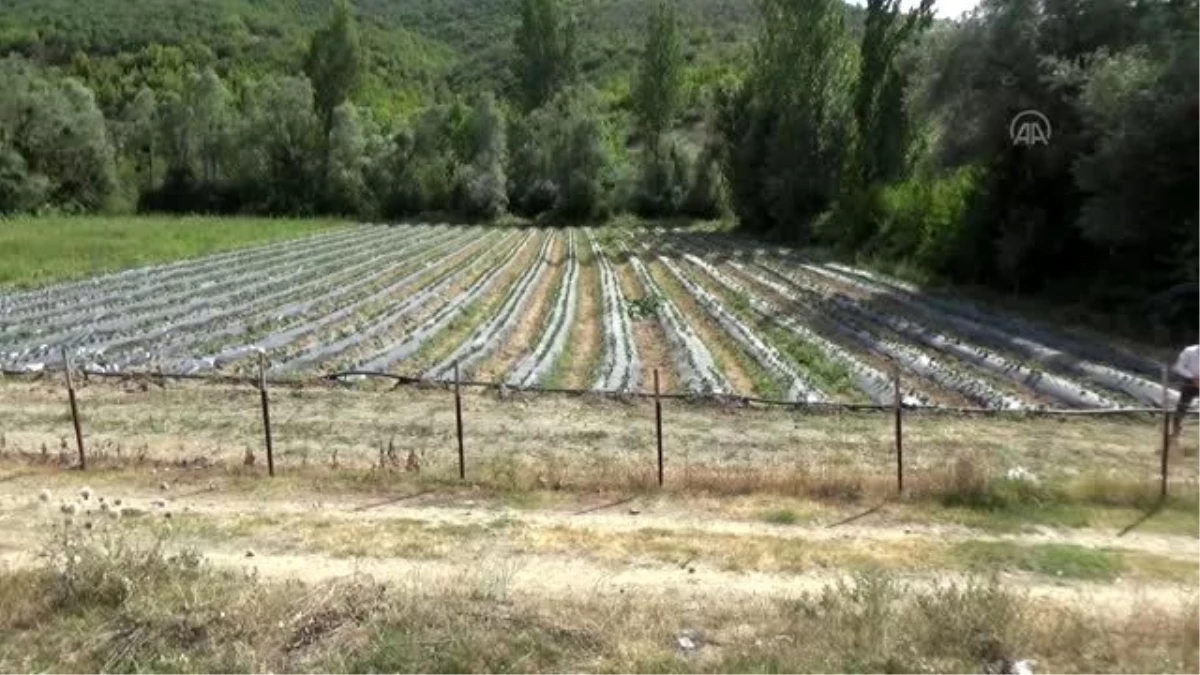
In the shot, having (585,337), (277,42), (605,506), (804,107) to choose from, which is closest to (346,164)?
(804,107)

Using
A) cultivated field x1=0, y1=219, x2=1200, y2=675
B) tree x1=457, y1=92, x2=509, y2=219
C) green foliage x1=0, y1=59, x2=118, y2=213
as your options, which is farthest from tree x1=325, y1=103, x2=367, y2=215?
cultivated field x1=0, y1=219, x2=1200, y2=675

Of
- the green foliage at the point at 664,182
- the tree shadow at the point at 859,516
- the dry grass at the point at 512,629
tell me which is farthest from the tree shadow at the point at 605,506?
the green foliage at the point at 664,182

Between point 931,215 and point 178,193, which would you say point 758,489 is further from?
point 178,193

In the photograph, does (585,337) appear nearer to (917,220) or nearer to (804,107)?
(917,220)

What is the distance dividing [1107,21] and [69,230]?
151 ft

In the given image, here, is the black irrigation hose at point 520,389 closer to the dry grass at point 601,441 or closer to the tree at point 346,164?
the dry grass at point 601,441

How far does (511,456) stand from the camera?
11992mm

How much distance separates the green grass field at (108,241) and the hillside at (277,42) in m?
36.8

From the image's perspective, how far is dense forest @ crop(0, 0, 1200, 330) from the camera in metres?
23.8

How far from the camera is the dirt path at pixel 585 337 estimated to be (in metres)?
17.9

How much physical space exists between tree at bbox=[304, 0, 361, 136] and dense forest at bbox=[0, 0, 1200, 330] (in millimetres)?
216

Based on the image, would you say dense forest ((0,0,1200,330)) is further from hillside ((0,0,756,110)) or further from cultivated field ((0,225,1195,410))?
cultivated field ((0,225,1195,410))

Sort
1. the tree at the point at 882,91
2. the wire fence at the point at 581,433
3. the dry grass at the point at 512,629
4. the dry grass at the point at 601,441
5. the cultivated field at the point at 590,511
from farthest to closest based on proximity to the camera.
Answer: the tree at the point at 882,91 < the wire fence at the point at 581,433 < the dry grass at the point at 601,441 < the cultivated field at the point at 590,511 < the dry grass at the point at 512,629

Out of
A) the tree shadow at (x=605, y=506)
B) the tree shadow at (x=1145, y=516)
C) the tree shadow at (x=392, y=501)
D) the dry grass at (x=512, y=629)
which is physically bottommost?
the tree shadow at (x=1145, y=516)
